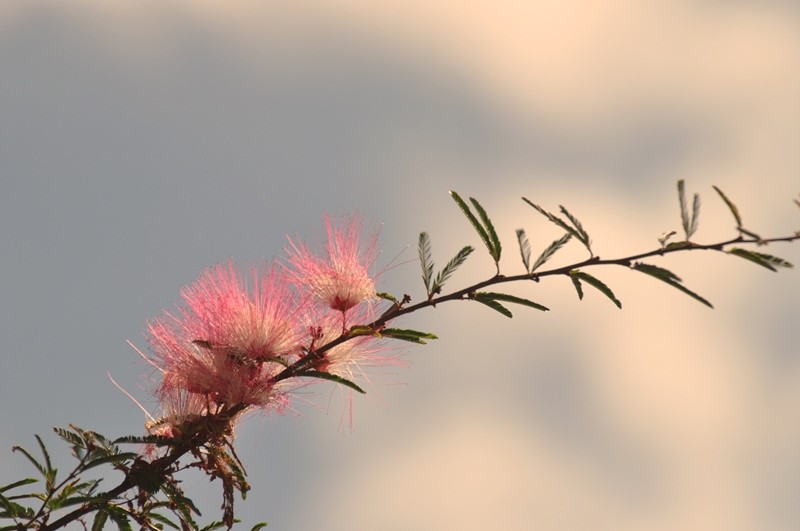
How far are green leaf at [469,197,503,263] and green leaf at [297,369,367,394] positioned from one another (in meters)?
0.77

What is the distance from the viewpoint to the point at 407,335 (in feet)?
14.4

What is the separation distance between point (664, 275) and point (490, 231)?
2.62ft

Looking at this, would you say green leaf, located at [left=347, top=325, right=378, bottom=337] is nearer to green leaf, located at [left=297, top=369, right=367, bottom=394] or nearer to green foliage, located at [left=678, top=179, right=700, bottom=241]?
green leaf, located at [left=297, top=369, right=367, bottom=394]

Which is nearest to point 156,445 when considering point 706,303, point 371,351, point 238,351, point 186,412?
point 186,412

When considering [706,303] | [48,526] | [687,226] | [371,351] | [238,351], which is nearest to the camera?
[706,303]

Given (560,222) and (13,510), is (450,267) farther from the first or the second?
(13,510)

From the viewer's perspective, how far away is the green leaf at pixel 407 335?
4.37 m

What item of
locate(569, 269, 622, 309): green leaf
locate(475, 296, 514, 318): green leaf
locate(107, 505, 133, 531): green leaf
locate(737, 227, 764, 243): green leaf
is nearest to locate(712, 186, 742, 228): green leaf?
locate(737, 227, 764, 243): green leaf

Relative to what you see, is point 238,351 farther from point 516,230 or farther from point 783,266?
point 783,266

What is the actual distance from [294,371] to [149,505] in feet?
3.10

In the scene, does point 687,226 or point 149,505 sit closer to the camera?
point 687,226

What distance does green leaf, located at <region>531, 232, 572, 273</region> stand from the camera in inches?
165

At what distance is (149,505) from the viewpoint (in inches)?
181

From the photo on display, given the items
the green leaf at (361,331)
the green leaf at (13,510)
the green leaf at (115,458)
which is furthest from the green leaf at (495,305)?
the green leaf at (13,510)
